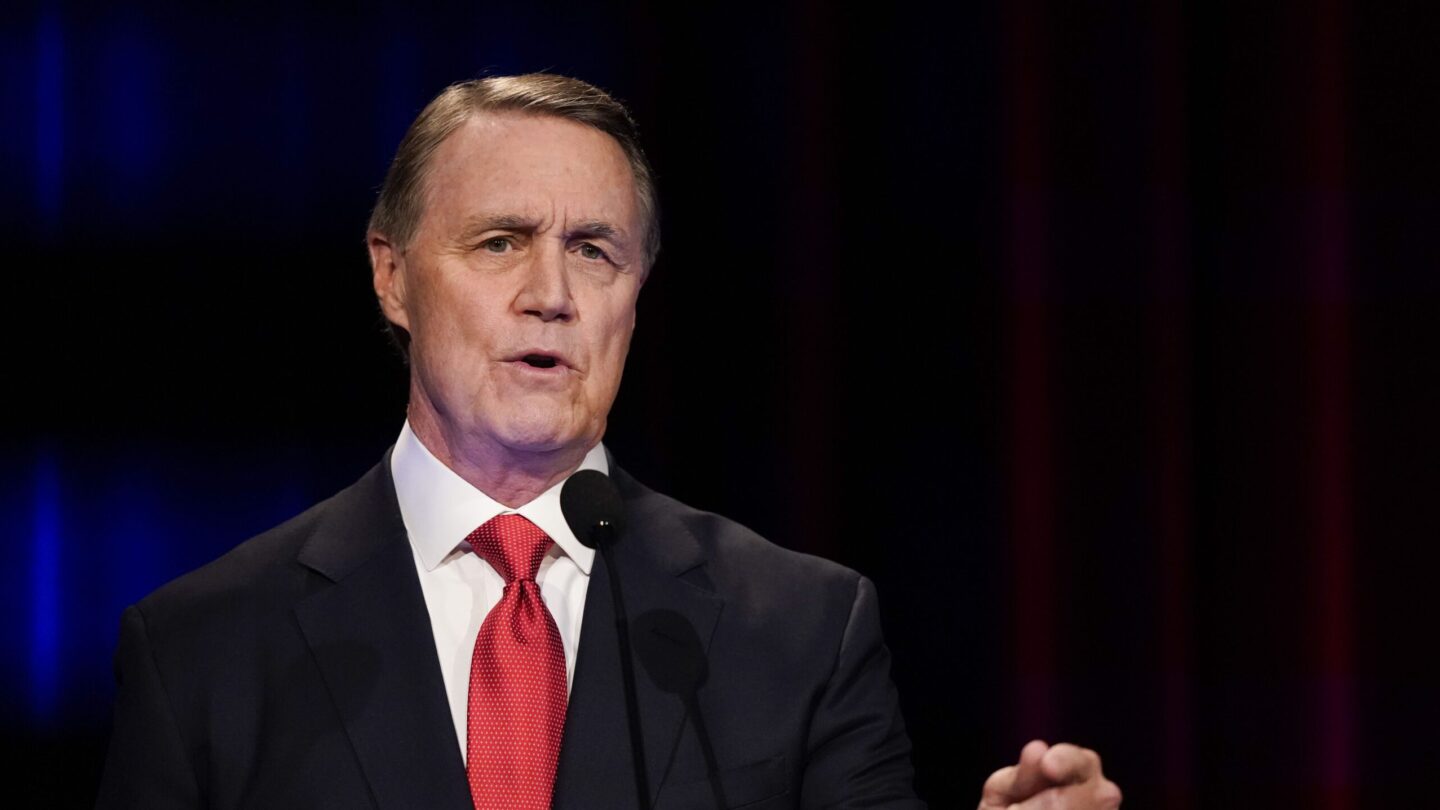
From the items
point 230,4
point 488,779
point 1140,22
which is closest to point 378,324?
point 230,4

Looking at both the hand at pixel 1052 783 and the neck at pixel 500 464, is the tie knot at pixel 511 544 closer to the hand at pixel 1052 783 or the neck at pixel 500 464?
the neck at pixel 500 464

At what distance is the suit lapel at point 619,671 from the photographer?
1654mm

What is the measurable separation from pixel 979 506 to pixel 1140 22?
808mm

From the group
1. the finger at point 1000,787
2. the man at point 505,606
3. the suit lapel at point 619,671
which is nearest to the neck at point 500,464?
the man at point 505,606

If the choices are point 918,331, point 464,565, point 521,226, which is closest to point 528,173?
point 521,226

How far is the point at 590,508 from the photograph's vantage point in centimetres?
152

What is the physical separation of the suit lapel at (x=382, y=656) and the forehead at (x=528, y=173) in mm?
379

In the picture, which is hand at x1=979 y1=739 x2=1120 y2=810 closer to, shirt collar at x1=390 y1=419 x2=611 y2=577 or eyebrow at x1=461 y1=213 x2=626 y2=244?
shirt collar at x1=390 y1=419 x2=611 y2=577

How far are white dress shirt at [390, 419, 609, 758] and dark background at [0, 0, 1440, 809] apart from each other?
2.33ft

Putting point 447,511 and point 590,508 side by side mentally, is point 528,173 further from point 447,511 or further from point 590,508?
point 590,508

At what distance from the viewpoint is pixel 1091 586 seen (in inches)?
96.3

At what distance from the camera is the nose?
1.82 m

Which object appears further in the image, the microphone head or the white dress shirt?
the white dress shirt

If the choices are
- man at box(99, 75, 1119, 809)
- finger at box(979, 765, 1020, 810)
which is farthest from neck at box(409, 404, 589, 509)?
finger at box(979, 765, 1020, 810)
